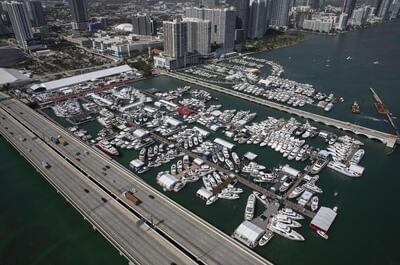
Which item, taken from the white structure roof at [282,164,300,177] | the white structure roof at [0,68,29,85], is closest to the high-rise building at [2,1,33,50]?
the white structure roof at [0,68,29,85]

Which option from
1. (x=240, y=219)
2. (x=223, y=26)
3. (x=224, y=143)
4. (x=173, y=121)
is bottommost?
(x=240, y=219)

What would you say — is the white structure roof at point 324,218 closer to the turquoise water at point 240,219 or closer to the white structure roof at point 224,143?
the turquoise water at point 240,219

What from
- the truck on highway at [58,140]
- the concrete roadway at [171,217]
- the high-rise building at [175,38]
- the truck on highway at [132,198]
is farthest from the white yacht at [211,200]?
the high-rise building at [175,38]

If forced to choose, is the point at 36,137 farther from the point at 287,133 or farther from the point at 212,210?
the point at 287,133

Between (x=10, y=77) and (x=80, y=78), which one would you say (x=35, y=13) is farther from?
(x=80, y=78)

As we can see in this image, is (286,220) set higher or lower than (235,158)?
lower

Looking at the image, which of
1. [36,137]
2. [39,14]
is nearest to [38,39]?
[39,14]

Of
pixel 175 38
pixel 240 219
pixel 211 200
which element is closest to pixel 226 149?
pixel 211 200
